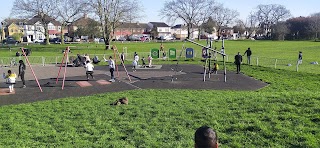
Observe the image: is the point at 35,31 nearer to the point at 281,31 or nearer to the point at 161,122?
the point at 281,31

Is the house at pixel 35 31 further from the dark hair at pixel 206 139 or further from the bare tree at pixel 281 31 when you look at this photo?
the dark hair at pixel 206 139

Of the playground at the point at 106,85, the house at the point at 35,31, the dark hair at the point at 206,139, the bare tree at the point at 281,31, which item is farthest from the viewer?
the house at the point at 35,31

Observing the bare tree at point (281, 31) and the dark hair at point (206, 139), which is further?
the bare tree at point (281, 31)

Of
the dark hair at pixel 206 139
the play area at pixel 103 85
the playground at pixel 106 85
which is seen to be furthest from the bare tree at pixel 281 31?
the dark hair at pixel 206 139

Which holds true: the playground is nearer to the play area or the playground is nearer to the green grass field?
the play area

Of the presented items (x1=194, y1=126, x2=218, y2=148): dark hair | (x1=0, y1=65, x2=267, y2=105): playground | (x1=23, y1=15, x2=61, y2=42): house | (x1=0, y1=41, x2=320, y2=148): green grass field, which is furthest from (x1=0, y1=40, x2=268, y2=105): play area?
(x1=23, y1=15, x2=61, y2=42): house

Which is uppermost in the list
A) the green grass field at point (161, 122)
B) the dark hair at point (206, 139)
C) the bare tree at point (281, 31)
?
the bare tree at point (281, 31)

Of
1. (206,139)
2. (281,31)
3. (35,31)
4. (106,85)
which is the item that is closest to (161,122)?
(206,139)

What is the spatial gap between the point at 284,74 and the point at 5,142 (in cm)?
1904

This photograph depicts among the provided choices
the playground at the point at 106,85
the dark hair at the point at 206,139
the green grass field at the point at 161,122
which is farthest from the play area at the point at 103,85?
the dark hair at the point at 206,139

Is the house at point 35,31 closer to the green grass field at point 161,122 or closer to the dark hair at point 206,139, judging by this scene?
the green grass field at point 161,122

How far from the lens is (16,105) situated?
12.7 metres

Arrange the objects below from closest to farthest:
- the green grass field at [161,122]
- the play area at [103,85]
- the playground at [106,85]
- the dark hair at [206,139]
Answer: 1. the dark hair at [206,139]
2. the green grass field at [161,122]
3. the playground at [106,85]
4. the play area at [103,85]

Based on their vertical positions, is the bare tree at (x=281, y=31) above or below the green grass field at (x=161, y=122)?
above
